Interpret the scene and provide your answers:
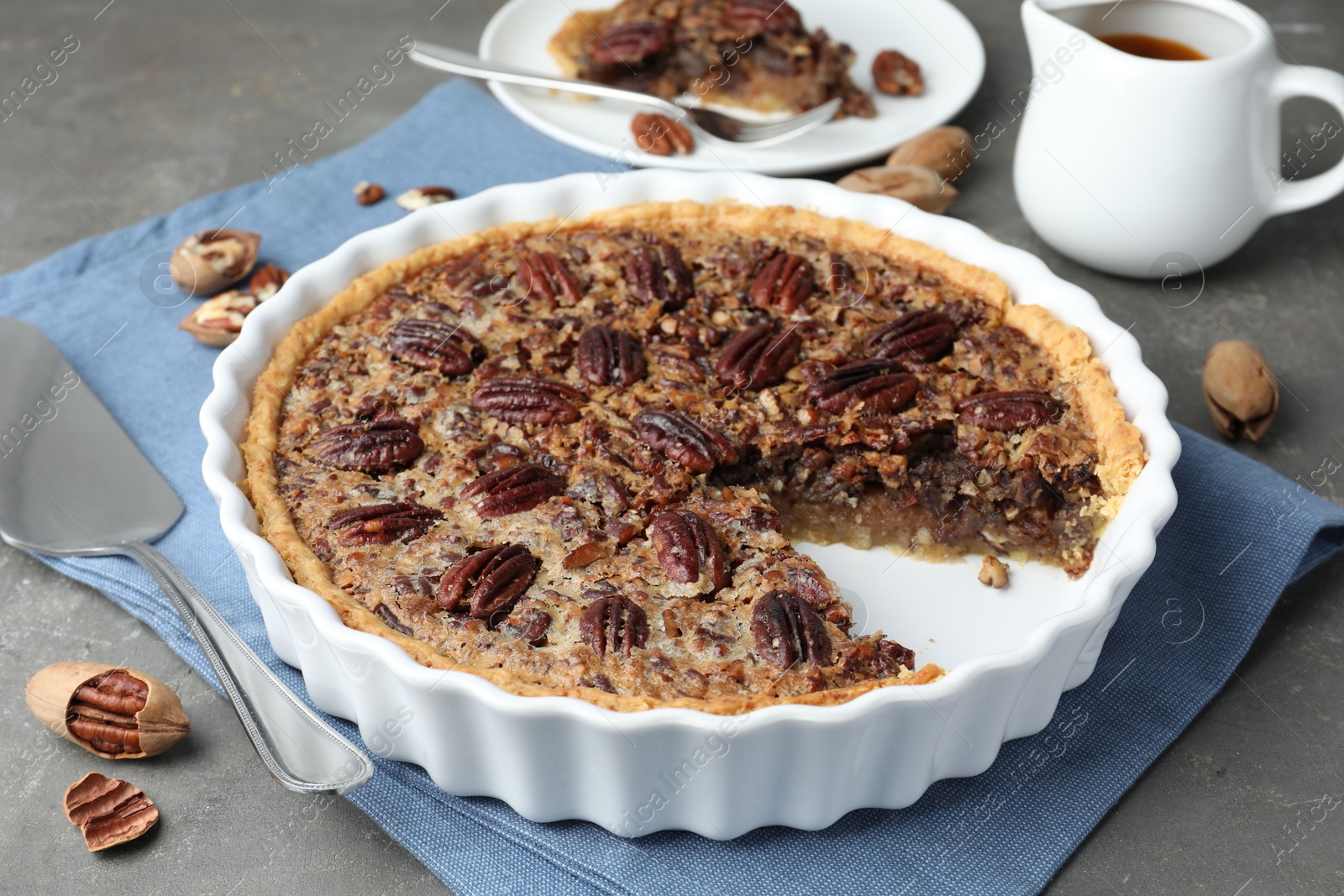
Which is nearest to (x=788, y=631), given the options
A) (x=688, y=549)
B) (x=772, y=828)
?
(x=688, y=549)

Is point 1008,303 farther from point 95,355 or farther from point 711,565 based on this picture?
point 95,355

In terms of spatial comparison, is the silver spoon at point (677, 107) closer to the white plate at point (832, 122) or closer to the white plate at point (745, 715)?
the white plate at point (832, 122)

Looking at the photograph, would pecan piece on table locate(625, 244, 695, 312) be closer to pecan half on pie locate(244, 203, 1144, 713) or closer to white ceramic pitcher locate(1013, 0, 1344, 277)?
pecan half on pie locate(244, 203, 1144, 713)

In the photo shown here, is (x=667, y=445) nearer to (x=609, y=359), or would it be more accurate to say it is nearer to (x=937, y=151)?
(x=609, y=359)

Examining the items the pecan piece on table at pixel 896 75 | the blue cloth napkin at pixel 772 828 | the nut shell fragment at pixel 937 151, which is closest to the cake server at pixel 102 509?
the blue cloth napkin at pixel 772 828

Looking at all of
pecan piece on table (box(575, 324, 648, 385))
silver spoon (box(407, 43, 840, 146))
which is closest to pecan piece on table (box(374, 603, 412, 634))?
pecan piece on table (box(575, 324, 648, 385))

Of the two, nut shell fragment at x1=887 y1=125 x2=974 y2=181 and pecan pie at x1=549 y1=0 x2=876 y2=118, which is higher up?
pecan pie at x1=549 y1=0 x2=876 y2=118

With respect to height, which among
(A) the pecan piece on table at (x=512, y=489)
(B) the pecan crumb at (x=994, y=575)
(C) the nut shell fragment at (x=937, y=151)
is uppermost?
(A) the pecan piece on table at (x=512, y=489)
